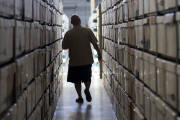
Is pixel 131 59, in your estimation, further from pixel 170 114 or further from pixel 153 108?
pixel 170 114

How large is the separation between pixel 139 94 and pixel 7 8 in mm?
1671

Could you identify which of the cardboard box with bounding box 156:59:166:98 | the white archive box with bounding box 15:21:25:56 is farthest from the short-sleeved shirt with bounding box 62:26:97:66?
the cardboard box with bounding box 156:59:166:98

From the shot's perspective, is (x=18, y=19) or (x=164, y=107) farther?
(x=18, y=19)

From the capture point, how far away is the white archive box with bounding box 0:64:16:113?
6.78ft

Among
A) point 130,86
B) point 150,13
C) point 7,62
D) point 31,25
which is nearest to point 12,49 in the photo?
point 7,62

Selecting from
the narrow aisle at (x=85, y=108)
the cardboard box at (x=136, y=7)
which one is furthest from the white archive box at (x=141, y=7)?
the narrow aisle at (x=85, y=108)

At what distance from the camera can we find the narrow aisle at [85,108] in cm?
593

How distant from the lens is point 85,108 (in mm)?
6562

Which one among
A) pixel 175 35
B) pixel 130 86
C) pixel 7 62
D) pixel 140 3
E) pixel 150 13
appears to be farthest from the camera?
pixel 130 86

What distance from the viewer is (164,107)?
7.61 feet

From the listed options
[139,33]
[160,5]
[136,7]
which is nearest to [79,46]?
[136,7]

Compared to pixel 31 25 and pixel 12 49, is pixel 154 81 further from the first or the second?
pixel 31 25

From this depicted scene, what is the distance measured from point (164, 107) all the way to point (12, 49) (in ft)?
3.48

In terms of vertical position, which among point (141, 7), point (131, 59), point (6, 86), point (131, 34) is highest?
point (141, 7)
